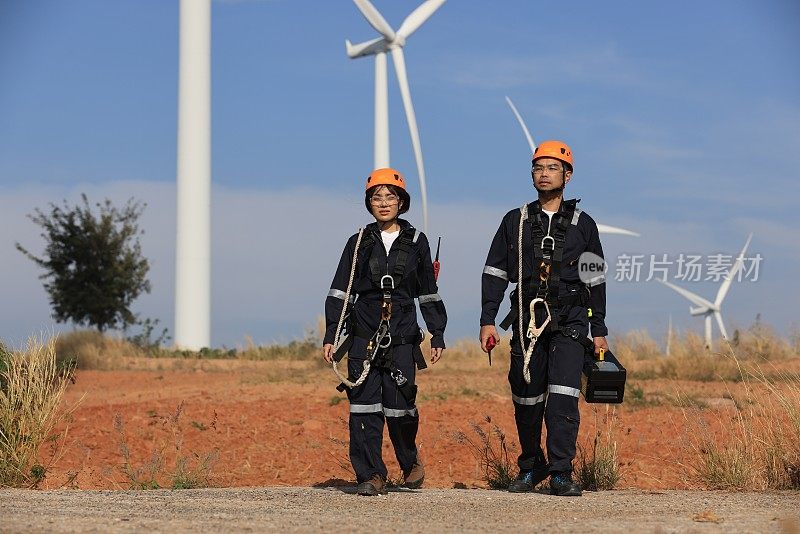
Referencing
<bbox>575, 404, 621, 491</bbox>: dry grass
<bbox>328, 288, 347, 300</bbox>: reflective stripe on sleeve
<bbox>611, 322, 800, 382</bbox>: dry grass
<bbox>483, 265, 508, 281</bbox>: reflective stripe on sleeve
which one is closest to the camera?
<bbox>328, 288, 347, 300</bbox>: reflective stripe on sleeve

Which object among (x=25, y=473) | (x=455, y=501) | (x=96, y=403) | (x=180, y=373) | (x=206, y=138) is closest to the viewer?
(x=455, y=501)

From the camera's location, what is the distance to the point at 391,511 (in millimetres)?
7383

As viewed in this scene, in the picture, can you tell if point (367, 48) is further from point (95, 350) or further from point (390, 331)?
point (390, 331)

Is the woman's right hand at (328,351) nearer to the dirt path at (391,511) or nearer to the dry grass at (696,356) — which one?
the dirt path at (391,511)

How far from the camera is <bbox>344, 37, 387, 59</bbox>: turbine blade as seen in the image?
28594 millimetres

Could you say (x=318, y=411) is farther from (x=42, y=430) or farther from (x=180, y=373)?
(x=180, y=373)

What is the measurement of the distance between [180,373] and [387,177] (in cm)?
1352

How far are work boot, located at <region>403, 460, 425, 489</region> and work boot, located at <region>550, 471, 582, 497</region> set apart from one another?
3.26 feet

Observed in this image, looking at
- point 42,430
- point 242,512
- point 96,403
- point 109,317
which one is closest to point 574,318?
point 242,512

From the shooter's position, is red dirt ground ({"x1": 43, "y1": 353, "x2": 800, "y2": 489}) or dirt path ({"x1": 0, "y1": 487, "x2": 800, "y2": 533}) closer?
dirt path ({"x1": 0, "y1": 487, "x2": 800, "y2": 533})

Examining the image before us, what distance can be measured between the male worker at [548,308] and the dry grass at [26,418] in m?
3.65

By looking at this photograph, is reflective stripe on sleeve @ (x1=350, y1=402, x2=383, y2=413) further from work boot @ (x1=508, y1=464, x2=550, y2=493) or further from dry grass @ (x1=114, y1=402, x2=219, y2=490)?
dry grass @ (x1=114, y1=402, x2=219, y2=490)

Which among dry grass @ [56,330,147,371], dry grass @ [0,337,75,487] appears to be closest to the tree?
dry grass @ [56,330,147,371]

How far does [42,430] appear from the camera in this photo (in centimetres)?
962
